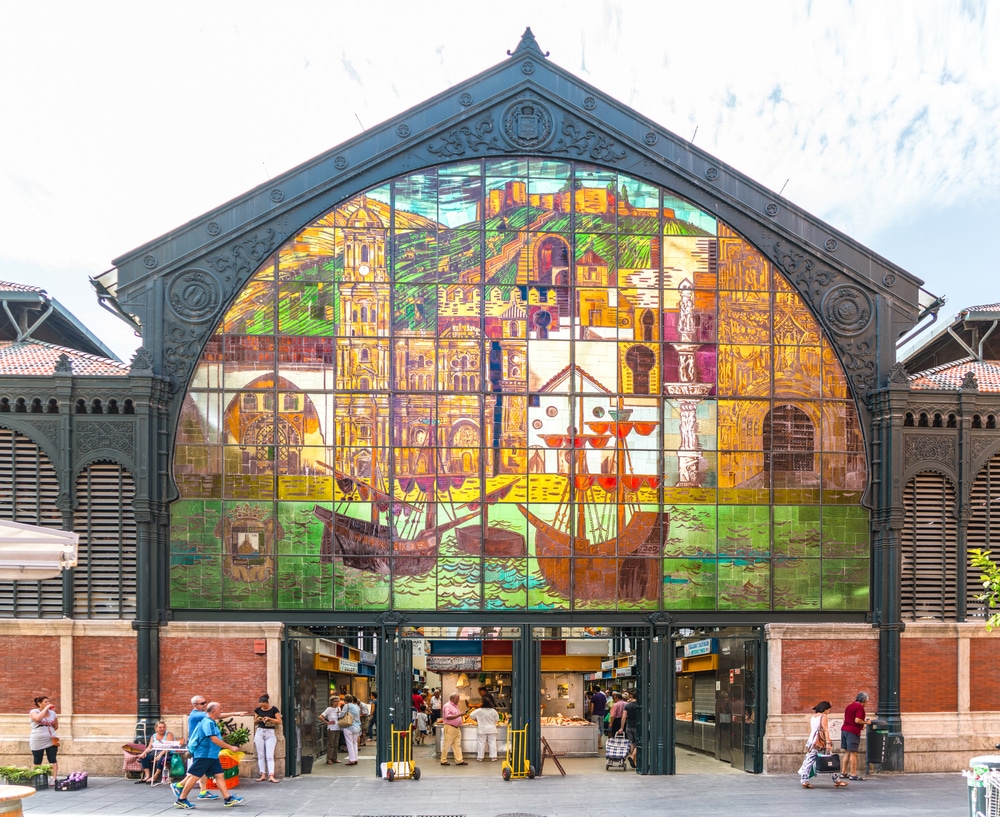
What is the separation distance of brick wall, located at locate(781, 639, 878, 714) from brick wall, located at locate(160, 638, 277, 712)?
11.5 m

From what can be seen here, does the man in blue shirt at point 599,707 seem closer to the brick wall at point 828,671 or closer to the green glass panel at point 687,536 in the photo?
the brick wall at point 828,671

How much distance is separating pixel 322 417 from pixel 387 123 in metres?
6.99

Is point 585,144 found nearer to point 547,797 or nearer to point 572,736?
point 547,797

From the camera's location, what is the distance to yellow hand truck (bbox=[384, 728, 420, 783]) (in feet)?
69.3

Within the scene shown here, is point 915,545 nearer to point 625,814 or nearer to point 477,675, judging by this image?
point 625,814

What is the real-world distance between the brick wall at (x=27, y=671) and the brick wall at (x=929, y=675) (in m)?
18.5

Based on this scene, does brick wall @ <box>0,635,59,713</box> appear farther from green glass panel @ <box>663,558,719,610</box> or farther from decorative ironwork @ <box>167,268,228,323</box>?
green glass panel @ <box>663,558,719,610</box>

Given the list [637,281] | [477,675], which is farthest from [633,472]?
[477,675]

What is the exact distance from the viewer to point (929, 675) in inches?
890

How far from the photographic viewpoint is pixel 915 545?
2298 centimetres

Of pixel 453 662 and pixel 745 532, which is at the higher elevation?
pixel 745 532

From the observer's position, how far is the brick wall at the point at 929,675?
22.5 m

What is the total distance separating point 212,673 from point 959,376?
18680 mm

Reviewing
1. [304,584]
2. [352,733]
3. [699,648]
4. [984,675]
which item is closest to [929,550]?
[984,675]
